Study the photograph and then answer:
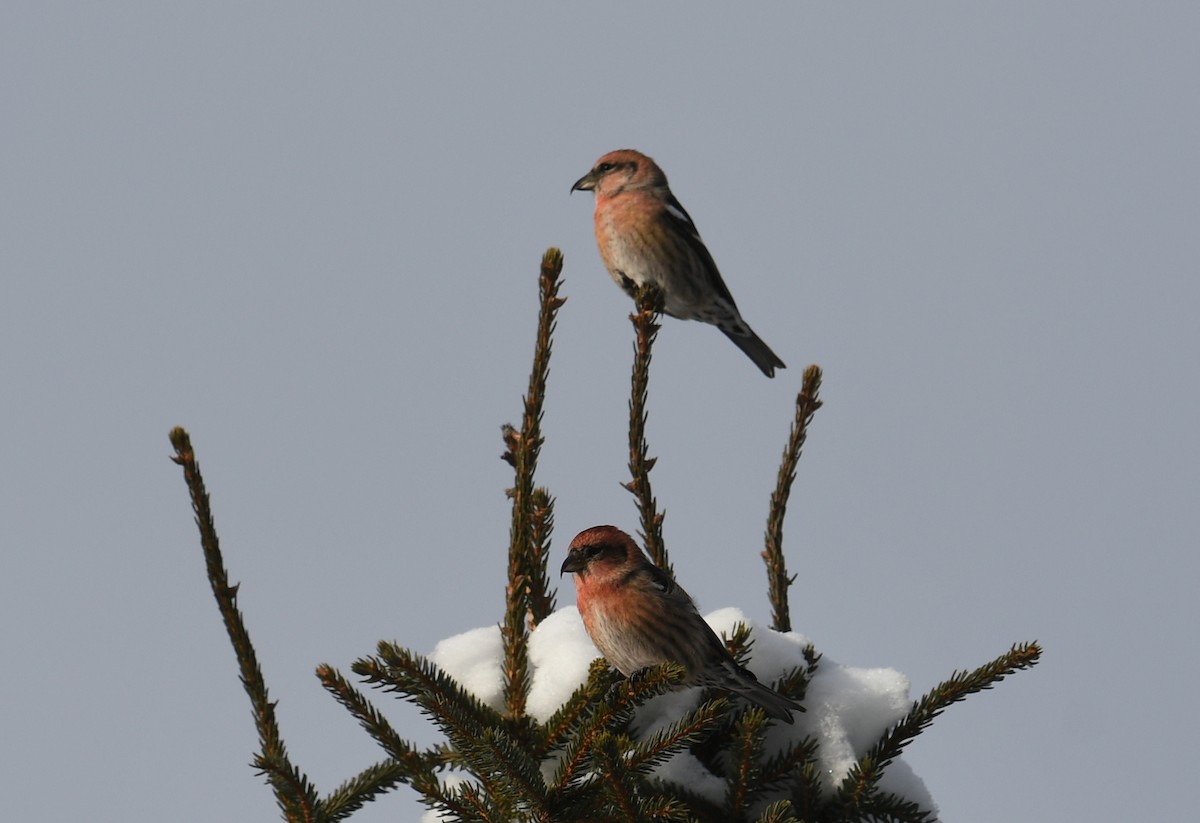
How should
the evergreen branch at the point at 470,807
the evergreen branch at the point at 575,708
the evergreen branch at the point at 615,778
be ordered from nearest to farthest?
the evergreen branch at the point at 615,778 < the evergreen branch at the point at 470,807 < the evergreen branch at the point at 575,708

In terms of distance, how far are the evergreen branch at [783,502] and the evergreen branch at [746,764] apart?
0.83 meters

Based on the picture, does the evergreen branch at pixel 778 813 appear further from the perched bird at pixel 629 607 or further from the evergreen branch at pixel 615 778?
the perched bird at pixel 629 607

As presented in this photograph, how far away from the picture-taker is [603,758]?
9.50ft

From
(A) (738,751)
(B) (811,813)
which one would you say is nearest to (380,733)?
(A) (738,751)

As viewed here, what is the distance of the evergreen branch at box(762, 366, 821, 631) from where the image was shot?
431cm

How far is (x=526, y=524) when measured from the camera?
3787 millimetres

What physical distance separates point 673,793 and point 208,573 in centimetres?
149

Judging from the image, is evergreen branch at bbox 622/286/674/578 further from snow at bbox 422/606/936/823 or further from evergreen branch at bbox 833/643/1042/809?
evergreen branch at bbox 833/643/1042/809

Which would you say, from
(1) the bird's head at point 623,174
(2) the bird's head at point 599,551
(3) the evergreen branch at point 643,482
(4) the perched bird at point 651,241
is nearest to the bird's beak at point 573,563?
(2) the bird's head at point 599,551

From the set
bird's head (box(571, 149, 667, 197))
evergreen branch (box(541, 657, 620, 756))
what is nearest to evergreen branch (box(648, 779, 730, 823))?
evergreen branch (box(541, 657, 620, 756))

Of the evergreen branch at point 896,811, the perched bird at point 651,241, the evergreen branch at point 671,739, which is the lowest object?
the evergreen branch at point 896,811

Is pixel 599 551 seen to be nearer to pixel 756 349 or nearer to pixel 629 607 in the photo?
pixel 629 607

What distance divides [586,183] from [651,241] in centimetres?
90

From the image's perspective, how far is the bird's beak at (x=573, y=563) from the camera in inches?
203
